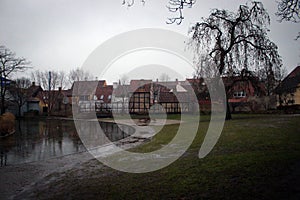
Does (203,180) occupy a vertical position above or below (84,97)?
below

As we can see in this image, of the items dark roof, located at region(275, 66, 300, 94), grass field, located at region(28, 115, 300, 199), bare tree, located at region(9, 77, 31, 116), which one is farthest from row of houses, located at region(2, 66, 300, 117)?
grass field, located at region(28, 115, 300, 199)

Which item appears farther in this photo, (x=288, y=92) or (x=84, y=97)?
(x=84, y=97)

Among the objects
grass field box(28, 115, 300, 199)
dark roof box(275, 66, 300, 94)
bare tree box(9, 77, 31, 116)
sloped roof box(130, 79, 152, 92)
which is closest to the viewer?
grass field box(28, 115, 300, 199)

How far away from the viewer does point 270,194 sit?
4.09 metres

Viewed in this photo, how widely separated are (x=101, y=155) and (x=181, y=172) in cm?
488

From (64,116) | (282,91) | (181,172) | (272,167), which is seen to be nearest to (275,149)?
(272,167)

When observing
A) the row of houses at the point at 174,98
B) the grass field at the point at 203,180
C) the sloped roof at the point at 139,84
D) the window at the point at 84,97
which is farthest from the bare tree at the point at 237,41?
the window at the point at 84,97

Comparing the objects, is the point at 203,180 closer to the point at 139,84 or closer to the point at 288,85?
the point at 288,85

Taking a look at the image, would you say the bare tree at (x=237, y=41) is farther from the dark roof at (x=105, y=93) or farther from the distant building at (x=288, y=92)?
the dark roof at (x=105, y=93)

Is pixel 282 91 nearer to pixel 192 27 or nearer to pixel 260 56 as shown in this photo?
pixel 260 56

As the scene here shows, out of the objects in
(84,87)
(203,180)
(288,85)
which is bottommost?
(203,180)

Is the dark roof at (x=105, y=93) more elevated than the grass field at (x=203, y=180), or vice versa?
the dark roof at (x=105, y=93)

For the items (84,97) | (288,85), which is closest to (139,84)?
(84,97)

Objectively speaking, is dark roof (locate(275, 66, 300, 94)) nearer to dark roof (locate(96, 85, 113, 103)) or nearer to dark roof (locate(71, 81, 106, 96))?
dark roof (locate(96, 85, 113, 103))
